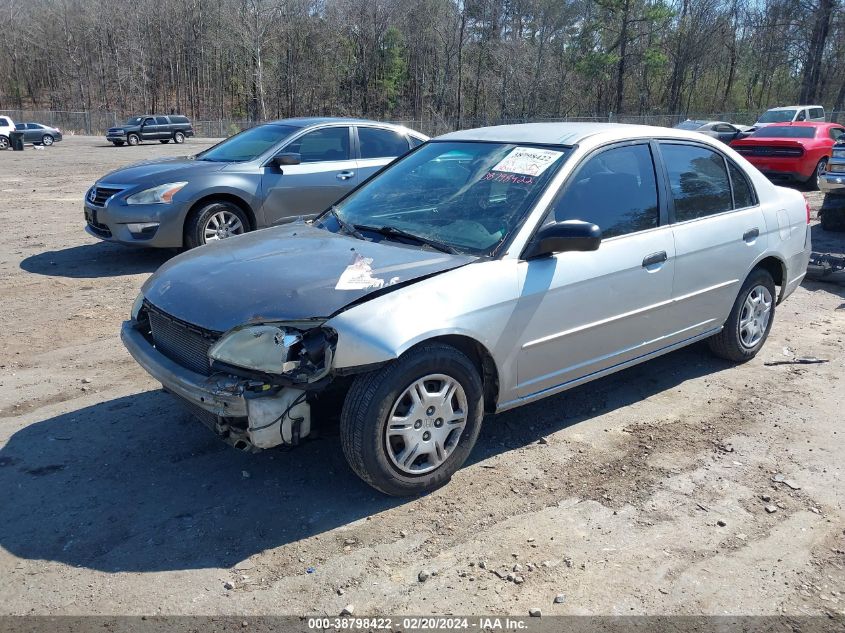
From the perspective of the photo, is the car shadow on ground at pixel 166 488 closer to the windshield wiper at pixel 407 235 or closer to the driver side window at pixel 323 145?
the windshield wiper at pixel 407 235

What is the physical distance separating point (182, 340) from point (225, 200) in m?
4.97

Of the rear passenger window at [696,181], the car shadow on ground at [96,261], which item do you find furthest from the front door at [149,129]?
the rear passenger window at [696,181]

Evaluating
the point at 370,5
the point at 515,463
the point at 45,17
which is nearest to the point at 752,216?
the point at 515,463

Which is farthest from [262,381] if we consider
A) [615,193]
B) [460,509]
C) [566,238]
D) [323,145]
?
[323,145]

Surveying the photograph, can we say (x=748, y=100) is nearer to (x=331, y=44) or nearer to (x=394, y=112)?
(x=394, y=112)

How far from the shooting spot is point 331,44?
2830 inches

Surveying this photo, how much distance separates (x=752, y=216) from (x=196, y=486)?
4211 mm

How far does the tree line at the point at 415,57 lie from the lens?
5338cm

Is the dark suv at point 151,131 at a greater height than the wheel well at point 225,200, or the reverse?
the dark suv at point 151,131

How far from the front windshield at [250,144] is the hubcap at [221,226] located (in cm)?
73

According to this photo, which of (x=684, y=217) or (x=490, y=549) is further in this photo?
(x=684, y=217)

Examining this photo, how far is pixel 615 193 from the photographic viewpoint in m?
4.39

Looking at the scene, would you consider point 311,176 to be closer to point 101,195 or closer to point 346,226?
point 101,195

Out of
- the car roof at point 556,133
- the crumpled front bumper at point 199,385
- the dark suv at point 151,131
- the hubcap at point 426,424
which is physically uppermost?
the dark suv at point 151,131
